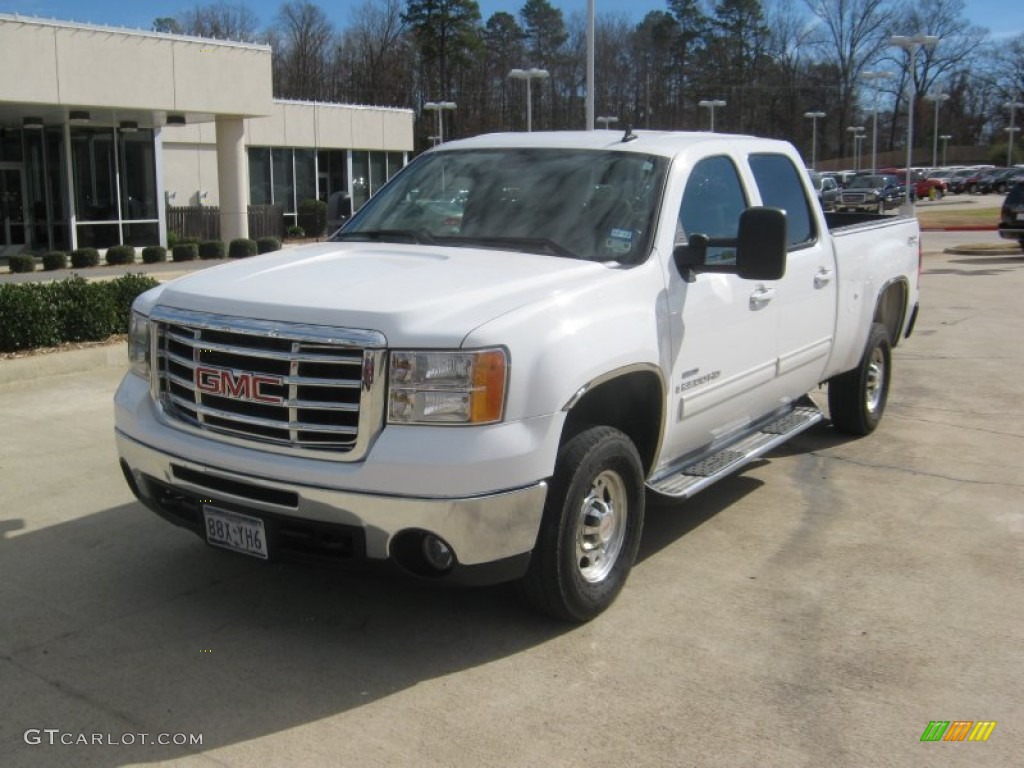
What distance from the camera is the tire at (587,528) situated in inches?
160

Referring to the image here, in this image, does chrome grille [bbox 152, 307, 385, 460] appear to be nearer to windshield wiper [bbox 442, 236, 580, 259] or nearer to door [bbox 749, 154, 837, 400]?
windshield wiper [bbox 442, 236, 580, 259]

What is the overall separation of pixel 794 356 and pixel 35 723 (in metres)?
4.36

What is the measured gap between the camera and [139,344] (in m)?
4.57

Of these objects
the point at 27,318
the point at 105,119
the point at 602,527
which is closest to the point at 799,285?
the point at 602,527

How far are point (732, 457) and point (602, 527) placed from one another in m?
1.31

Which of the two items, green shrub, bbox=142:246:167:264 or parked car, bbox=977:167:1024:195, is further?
parked car, bbox=977:167:1024:195

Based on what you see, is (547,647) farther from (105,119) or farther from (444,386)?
(105,119)

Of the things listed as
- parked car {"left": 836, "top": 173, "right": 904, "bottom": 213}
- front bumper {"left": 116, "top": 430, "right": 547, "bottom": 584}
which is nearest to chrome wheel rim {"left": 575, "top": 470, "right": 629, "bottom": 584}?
front bumper {"left": 116, "top": 430, "right": 547, "bottom": 584}

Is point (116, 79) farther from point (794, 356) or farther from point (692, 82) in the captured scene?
point (692, 82)

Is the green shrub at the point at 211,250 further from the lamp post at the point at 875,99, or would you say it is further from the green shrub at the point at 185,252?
the lamp post at the point at 875,99

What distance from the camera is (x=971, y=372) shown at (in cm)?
1021

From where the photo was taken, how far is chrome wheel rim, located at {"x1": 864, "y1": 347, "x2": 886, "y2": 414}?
760 centimetres

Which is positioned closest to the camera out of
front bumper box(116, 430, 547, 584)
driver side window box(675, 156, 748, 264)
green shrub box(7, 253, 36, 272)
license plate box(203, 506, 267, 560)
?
front bumper box(116, 430, 547, 584)

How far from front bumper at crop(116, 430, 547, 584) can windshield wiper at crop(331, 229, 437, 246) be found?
166 cm
